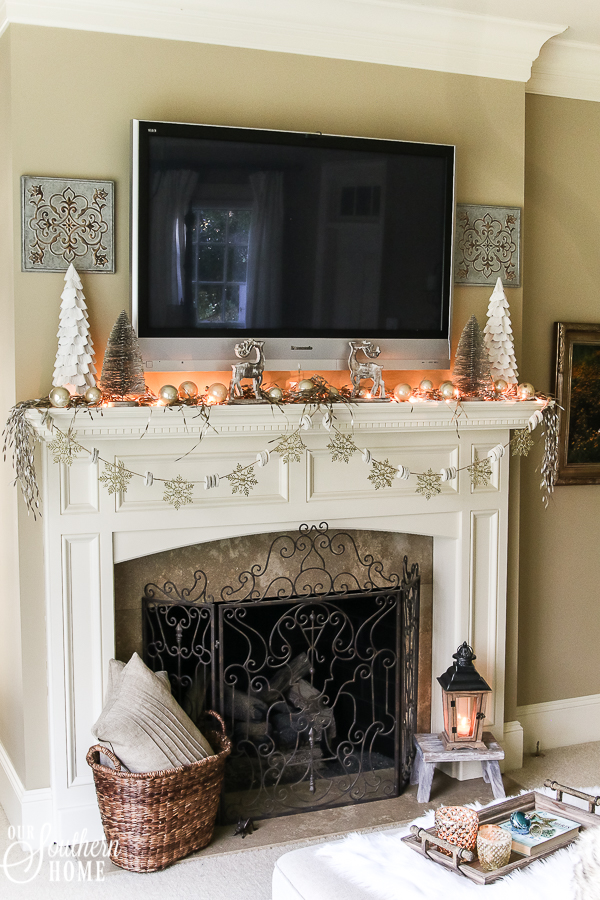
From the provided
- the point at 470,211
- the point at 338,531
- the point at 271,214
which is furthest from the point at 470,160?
the point at 338,531

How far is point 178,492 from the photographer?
9.00ft

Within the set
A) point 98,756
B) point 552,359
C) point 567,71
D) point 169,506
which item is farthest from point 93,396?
point 567,71

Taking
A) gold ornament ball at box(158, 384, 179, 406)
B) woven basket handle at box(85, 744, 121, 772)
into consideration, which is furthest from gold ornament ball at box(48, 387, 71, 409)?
woven basket handle at box(85, 744, 121, 772)

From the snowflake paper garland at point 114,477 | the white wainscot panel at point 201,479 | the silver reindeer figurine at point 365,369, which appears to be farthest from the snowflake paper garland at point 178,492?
the silver reindeer figurine at point 365,369

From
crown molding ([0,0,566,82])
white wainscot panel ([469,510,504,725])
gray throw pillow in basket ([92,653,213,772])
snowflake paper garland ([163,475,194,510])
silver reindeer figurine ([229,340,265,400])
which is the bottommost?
gray throw pillow in basket ([92,653,213,772])

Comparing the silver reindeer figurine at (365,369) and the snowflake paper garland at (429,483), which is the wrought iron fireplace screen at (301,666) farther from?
the silver reindeer figurine at (365,369)

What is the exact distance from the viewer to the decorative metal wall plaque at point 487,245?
3.13m

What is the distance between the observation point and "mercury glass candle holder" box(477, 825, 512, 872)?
6.01ft

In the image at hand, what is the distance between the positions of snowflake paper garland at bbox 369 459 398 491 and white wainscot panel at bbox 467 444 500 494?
0.35 meters

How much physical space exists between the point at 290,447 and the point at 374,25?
1481 mm

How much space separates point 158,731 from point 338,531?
3.14 ft

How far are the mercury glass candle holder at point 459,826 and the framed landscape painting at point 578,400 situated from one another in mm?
1845

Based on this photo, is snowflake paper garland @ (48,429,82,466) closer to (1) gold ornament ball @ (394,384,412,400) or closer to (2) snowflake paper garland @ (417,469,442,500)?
(1) gold ornament ball @ (394,384,412,400)

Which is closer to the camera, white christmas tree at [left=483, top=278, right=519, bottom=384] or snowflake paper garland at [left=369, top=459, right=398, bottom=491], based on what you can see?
snowflake paper garland at [left=369, top=459, right=398, bottom=491]
